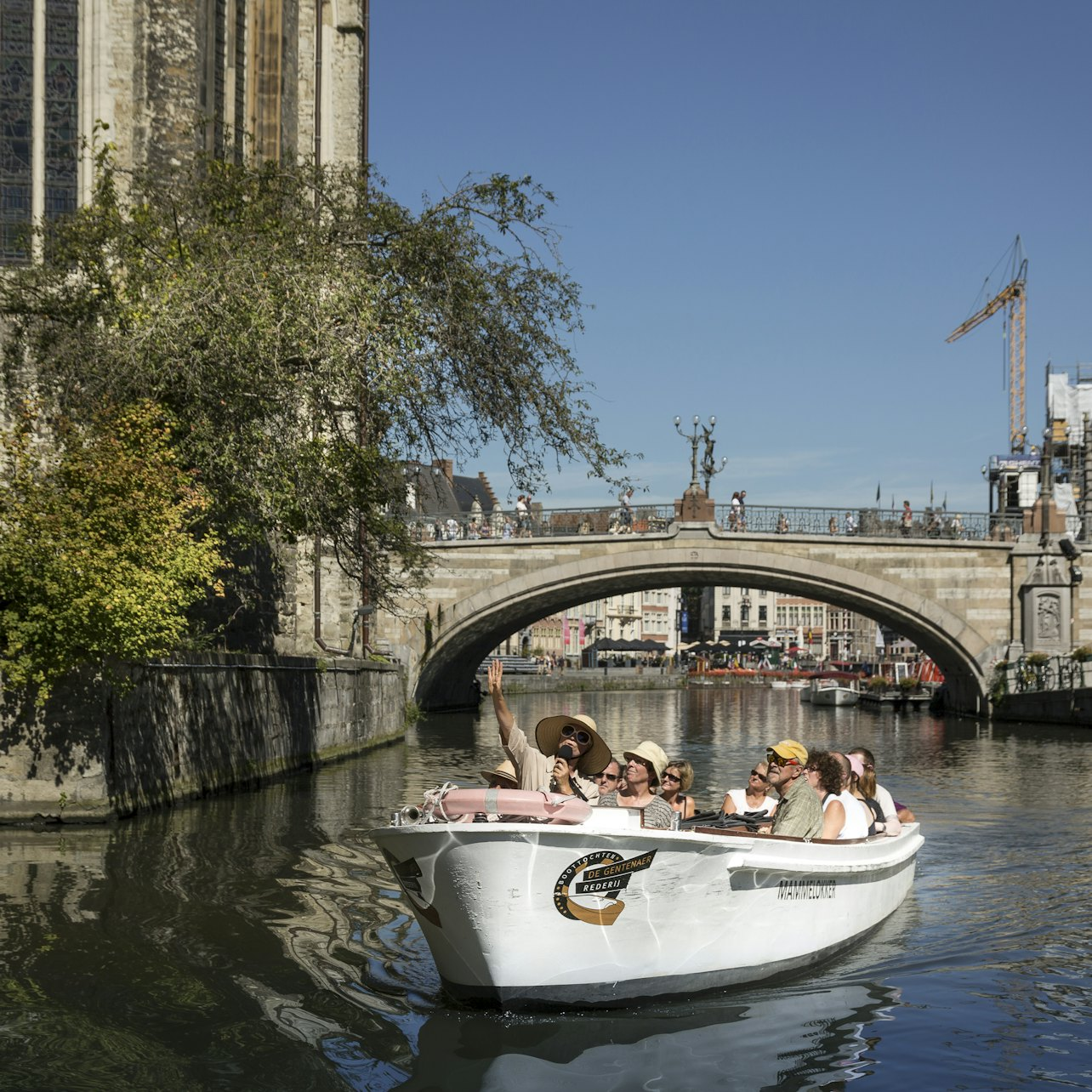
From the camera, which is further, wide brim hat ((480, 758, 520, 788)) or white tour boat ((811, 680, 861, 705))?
white tour boat ((811, 680, 861, 705))

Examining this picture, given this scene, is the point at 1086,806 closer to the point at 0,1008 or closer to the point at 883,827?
the point at 883,827

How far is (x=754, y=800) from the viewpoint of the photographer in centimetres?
1021

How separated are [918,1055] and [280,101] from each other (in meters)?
23.0

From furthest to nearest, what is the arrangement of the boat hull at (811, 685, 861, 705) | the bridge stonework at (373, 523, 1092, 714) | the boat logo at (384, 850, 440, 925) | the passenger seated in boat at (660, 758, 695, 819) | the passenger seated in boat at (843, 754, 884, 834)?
1. the boat hull at (811, 685, 861, 705)
2. the bridge stonework at (373, 523, 1092, 714)
3. the passenger seated in boat at (843, 754, 884, 834)
4. the passenger seated in boat at (660, 758, 695, 819)
5. the boat logo at (384, 850, 440, 925)

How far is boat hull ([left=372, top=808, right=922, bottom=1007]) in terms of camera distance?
7242 millimetres

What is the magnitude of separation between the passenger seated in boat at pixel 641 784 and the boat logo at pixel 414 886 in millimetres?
1086

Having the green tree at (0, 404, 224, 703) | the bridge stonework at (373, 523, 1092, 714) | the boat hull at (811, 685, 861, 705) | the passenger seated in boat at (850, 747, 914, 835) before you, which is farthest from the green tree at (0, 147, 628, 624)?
the boat hull at (811, 685, 861, 705)

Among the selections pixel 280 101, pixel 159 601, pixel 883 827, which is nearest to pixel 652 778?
pixel 883 827

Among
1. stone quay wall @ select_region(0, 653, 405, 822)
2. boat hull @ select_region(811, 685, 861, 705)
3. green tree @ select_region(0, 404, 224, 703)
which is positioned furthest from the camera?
boat hull @ select_region(811, 685, 861, 705)

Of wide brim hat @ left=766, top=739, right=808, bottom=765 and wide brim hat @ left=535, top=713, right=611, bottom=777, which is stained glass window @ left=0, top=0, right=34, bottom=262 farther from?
wide brim hat @ left=766, top=739, right=808, bottom=765

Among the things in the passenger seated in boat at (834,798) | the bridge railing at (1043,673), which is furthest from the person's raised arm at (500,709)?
the bridge railing at (1043,673)

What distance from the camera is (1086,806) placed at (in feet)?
59.8

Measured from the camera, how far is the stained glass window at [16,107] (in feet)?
71.6

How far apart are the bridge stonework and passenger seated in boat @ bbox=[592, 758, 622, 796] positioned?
31.3 meters
